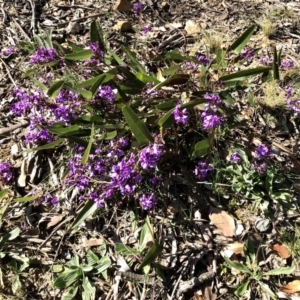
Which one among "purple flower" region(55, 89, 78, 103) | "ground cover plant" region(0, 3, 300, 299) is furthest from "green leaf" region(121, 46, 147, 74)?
"purple flower" region(55, 89, 78, 103)

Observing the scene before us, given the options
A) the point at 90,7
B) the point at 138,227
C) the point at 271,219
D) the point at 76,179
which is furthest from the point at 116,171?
the point at 90,7

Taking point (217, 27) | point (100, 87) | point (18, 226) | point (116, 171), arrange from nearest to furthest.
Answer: point (116, 171), point (100, 87), point (18, 226), point (217, 27)

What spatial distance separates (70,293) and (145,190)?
758 millimetres

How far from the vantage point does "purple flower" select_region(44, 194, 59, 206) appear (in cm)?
264

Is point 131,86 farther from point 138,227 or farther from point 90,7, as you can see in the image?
point 90,7

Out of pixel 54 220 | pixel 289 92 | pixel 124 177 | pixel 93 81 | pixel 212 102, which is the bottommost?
pixel 54 220

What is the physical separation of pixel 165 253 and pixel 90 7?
2.36 meters

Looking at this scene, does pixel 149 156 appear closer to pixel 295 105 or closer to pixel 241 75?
pixel 241 75

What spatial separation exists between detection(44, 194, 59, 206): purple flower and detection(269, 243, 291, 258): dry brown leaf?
136 cm

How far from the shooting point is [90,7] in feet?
12.4

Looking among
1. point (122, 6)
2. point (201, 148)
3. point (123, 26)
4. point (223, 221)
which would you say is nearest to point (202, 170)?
point (201, 148)

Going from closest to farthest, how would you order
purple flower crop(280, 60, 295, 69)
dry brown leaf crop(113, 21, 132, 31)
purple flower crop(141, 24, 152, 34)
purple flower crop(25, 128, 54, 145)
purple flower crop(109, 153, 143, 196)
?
purple flower crop(109, 153, 143, 196), purple flower crop(25, 128, 54, 145), purple flower crop(280, 60, 295, 69), purple flower crop(141, 24, 152, 34), dry brown leaf crop(113, 21, 132, 31)

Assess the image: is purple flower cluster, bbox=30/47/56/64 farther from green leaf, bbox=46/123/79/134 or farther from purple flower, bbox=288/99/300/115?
purple flower, bbox=288/99/300/115

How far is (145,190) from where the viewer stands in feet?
8.70
